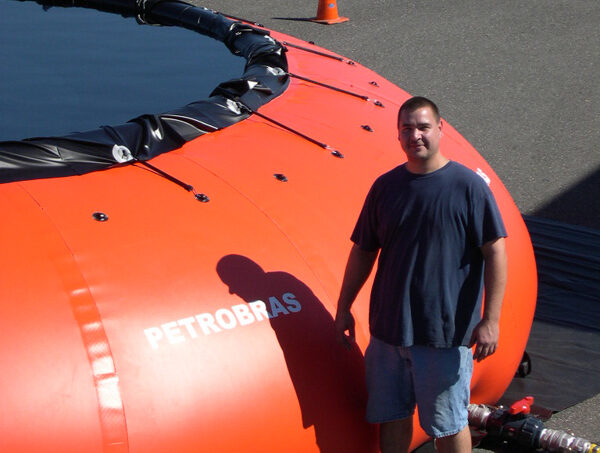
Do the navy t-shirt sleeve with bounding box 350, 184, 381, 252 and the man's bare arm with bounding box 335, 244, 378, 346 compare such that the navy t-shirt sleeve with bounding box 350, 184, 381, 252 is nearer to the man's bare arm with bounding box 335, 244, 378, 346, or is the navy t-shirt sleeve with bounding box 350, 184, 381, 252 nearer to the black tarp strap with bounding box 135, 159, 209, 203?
the man's bare arm with bounding box 335, 244, 378, 346

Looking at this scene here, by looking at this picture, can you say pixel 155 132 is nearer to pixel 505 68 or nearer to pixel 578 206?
pixel 578 206

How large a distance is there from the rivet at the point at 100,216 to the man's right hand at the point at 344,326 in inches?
31.5

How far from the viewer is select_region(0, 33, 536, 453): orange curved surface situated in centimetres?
249

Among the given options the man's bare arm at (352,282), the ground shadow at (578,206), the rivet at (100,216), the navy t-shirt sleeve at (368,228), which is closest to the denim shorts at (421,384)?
the man's bare arm at (352,282)

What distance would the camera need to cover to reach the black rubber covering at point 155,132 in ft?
9.73

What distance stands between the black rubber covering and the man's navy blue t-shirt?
2.90ft

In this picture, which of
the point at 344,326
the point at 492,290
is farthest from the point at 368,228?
the point at 492,290

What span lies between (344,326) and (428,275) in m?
0.34

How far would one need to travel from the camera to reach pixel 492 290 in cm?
276

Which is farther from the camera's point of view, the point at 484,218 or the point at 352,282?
the point at 352,282

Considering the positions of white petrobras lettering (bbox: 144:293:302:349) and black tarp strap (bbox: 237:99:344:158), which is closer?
white petrobras lettering (bbox: 144:293:302:349)

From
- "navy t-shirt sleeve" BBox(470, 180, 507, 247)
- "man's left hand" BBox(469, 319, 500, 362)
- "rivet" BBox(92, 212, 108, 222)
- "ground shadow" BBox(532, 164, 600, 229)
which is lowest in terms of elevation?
"man's left hand" BBox(469, 319, 500, 362)

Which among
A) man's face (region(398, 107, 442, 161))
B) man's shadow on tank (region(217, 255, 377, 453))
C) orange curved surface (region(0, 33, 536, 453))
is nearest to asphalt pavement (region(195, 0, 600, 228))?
orange curved surface (region(0, 33, 536, 453))

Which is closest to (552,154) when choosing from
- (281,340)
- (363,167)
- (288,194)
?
(363,167)
